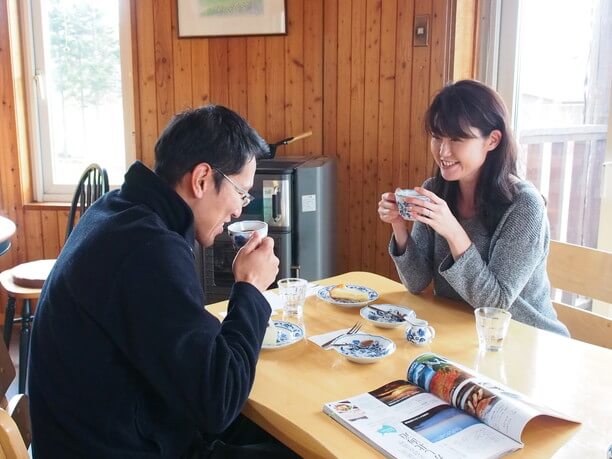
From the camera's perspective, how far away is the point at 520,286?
1562 mm

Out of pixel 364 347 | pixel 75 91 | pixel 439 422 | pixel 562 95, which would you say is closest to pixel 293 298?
pixel 364 347

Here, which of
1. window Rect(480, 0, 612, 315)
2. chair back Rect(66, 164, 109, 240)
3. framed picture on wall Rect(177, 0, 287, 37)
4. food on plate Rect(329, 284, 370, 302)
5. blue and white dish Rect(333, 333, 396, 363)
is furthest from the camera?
framed picture on wall Rect(177, 0, 287, 37)

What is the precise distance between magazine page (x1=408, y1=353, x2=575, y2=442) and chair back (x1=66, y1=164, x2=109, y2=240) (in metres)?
2.21

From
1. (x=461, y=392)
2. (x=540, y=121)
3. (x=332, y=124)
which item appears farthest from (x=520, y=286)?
(x=332, y=124)

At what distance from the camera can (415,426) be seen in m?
1.02

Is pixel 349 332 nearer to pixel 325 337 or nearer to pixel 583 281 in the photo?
pixel 325 337

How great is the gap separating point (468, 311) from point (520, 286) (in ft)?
0.49

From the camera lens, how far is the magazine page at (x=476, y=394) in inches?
39.6

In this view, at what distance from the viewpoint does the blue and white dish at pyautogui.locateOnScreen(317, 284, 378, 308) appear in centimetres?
164

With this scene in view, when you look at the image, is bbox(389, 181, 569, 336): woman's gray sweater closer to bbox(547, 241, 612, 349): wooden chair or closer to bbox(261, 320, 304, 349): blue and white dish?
bbox(547, 241, 612, 349): wooden chair

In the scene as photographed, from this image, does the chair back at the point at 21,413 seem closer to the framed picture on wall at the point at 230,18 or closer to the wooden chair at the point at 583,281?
the wooden chair at the point at 583,281

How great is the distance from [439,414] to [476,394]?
8 cm

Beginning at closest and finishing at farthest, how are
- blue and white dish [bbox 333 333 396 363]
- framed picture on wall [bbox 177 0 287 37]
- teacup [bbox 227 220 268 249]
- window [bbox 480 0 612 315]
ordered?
blue and white dish [bbox 333 333 396 363]
teacup [bbox 227 220 268 249]
window [bbox 480 0 612 315]
framed picture on wall [bbox 177 0 287 37]

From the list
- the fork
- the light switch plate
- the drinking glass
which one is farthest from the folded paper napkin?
the light switch plate
